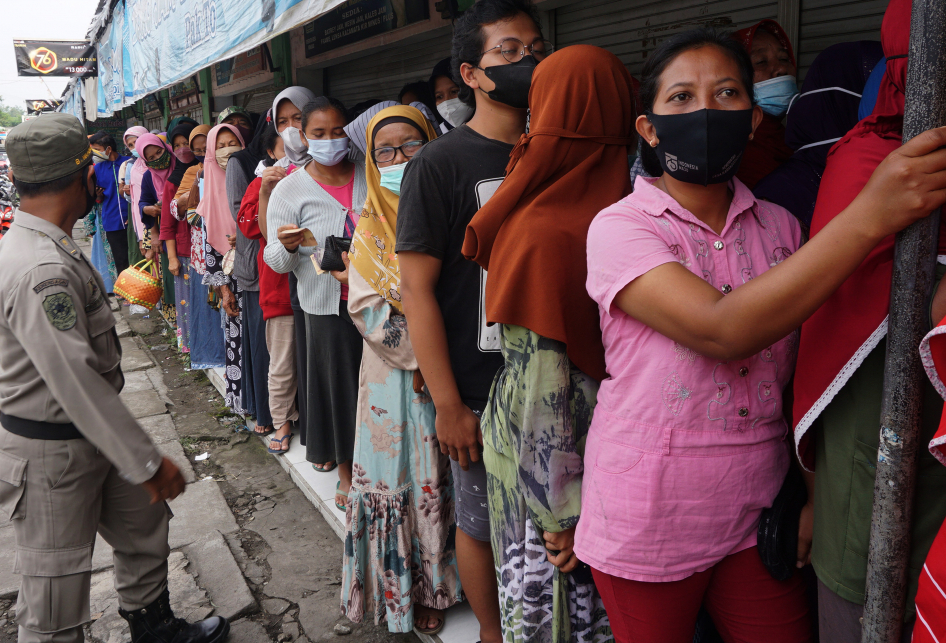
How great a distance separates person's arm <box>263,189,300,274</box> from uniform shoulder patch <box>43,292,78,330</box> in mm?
1286

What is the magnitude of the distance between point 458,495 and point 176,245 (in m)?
4.78

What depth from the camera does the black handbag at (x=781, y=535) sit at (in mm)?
1333

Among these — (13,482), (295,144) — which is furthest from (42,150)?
(295,144)

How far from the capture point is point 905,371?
0.96m

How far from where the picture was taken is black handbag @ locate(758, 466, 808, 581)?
1333 millimetres

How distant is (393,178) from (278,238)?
1.03m

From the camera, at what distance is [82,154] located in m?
2.16

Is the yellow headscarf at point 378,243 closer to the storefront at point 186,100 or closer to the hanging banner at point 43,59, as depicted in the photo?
the storefront at point 186,100

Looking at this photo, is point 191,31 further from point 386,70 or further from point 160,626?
point 160,626

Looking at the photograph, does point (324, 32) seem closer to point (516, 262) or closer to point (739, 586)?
point (516, 262)

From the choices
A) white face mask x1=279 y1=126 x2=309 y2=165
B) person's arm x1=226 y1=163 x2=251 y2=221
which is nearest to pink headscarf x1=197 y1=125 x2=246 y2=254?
person's arm x1=226 y1=163 x2=251 y2=221

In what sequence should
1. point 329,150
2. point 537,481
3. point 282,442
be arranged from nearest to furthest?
point 537,481, point 329,150, point 282,442

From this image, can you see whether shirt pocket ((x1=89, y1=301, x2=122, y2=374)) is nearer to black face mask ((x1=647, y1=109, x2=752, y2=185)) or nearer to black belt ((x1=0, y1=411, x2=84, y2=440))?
black belt ((x1=0, y1=411, x2=84, y2=440))

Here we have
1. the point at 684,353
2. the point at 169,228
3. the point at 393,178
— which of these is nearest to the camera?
the point at 684,353
